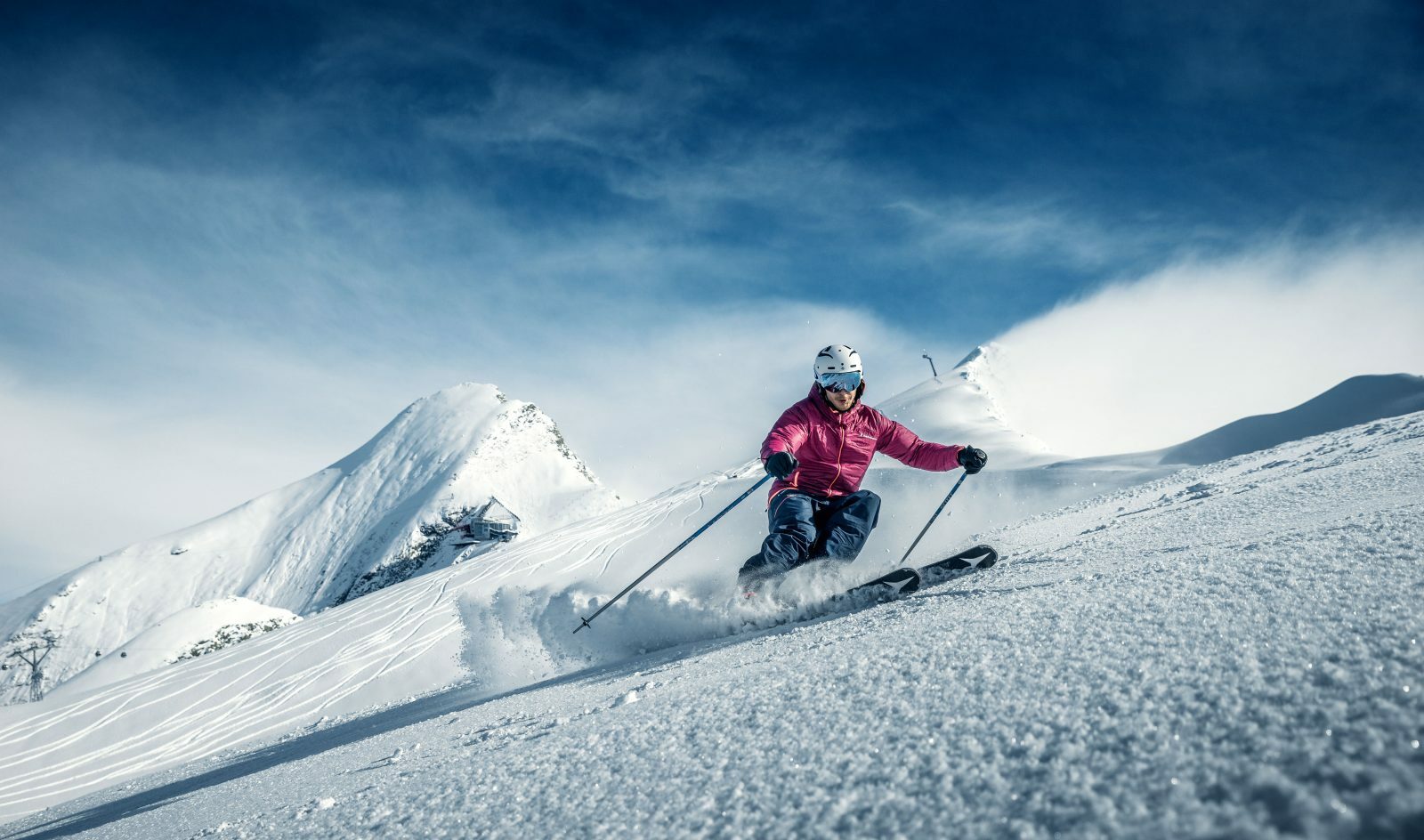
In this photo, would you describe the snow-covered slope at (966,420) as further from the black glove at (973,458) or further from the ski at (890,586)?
the ski at (890,586)

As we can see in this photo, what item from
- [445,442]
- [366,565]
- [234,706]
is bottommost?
[234,706]

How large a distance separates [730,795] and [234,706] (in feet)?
41.4

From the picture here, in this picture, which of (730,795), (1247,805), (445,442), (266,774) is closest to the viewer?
(1247,805)

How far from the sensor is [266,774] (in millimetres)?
2941

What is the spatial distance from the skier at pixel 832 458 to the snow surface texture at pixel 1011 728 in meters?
1.74

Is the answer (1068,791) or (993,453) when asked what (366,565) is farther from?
(1068,791)

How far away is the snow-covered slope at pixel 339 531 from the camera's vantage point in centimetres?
8138

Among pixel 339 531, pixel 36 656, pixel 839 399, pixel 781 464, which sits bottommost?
pixel 781 464

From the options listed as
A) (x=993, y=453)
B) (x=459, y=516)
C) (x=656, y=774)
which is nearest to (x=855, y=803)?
(x=656, y=774)

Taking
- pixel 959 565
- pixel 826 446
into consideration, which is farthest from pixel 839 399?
pixel 959 565

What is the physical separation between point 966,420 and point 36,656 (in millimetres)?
119511

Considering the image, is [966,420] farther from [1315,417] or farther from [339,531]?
[339,531]

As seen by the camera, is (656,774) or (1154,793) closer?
(1154,793)

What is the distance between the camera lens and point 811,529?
4.59m
